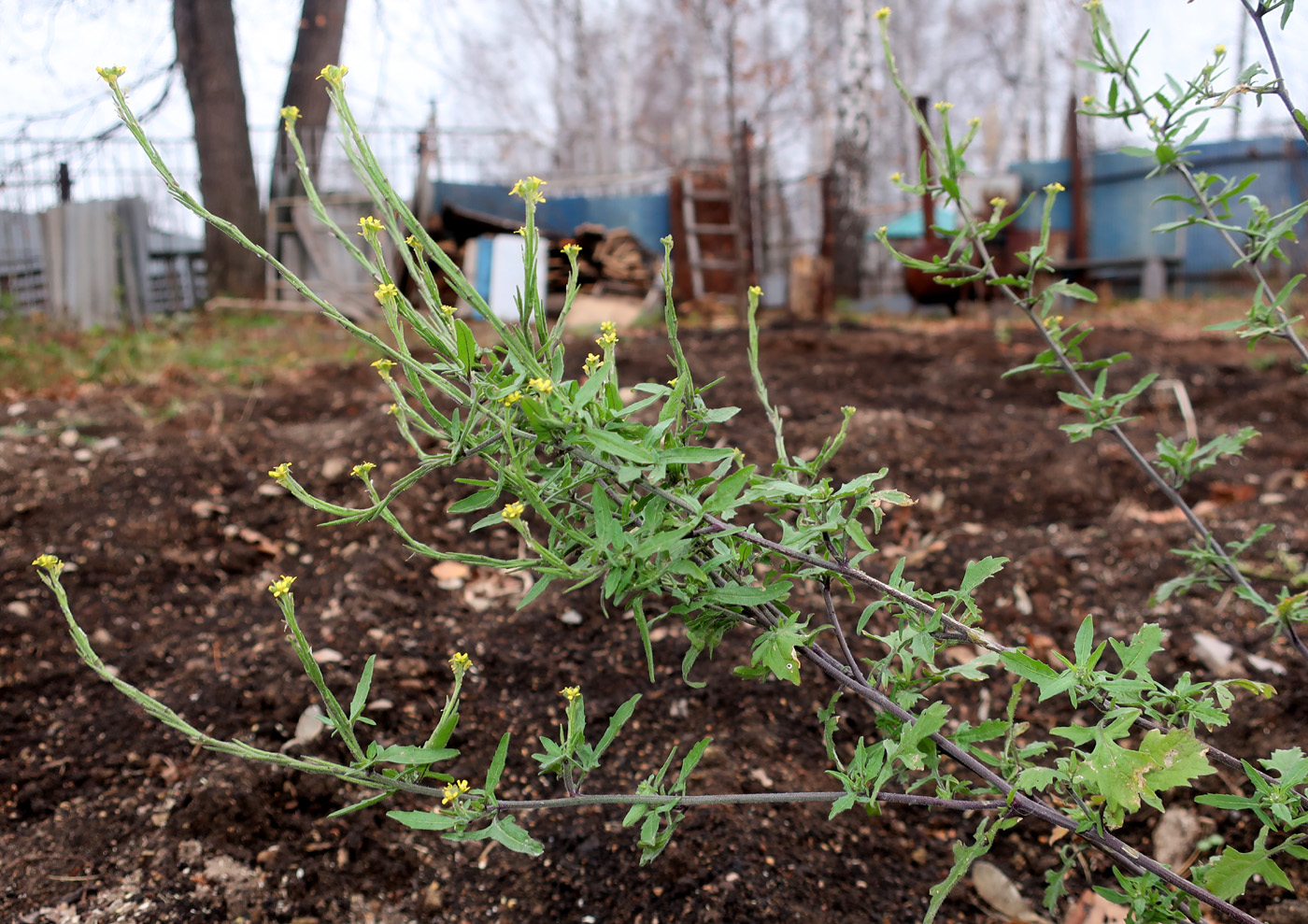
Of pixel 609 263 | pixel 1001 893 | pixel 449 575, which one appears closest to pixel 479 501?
pixel 1001 893

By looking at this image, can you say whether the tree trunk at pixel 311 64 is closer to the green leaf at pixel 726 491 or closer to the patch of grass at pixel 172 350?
the patch of grass at pixel 172 350

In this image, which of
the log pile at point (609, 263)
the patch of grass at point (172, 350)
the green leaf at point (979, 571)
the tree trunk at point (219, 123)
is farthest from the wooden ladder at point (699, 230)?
the green leaf at point (979, 571)

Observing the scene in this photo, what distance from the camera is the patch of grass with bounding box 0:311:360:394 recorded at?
486 centimetres

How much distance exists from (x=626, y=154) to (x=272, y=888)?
32839 mm

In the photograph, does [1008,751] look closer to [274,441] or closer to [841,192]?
[274,441]

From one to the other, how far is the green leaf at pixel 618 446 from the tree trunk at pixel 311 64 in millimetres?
10373

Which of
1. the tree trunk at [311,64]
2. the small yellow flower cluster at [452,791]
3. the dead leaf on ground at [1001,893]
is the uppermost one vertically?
the tree trunk at [311,64]

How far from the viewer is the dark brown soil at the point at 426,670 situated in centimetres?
144

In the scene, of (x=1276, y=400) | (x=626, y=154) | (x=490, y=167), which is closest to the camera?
(x=1276, y=400)

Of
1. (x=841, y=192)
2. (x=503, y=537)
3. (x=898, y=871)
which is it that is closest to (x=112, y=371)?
(x=503, y=537)

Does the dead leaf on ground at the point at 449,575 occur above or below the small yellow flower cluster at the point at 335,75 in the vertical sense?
below

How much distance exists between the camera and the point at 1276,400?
13.3ft

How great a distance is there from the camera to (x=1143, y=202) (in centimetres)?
1026

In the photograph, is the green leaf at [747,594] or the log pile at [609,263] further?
the log pile at [609,263]
